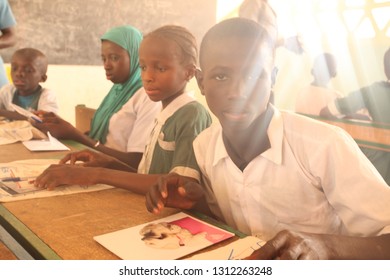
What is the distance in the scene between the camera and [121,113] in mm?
1548

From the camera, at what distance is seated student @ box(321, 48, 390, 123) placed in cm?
213

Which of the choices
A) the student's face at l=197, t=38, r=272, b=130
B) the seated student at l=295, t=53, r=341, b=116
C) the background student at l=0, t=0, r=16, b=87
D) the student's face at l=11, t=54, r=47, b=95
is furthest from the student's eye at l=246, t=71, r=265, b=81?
the background student at l=0, t=0, r=16, b=87

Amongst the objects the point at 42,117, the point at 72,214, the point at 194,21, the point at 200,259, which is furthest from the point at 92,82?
the point at 200,259

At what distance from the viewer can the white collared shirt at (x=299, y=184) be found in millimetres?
665

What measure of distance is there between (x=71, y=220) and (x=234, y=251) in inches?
11.6

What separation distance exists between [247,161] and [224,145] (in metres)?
0.06

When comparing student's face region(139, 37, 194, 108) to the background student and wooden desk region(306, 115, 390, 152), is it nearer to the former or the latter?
wooden desk region(306, 115, 390, 152)

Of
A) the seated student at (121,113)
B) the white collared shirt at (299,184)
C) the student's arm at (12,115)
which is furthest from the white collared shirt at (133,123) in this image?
the white collared shirt at (299,184)

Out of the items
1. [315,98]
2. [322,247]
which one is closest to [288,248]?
[322,247]

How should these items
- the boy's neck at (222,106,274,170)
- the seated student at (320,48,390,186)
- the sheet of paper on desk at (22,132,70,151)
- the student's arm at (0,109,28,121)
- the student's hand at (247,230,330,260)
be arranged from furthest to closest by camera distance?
the seated student at (320,48,390,186) → the student's arm at (0,109,28,121) → the sheet of paper on desk at (22,132,70,151) → the boy's neck at (222,106,274,170) → the student's hand at (247,230,330,260)

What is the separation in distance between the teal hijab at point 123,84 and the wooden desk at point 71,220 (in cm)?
75

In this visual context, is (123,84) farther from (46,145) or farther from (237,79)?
(237,79)

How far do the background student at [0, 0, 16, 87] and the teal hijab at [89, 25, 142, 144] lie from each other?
1016mm

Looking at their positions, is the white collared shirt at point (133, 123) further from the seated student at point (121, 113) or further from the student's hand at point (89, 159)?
the student's hand at point (89, 159)
